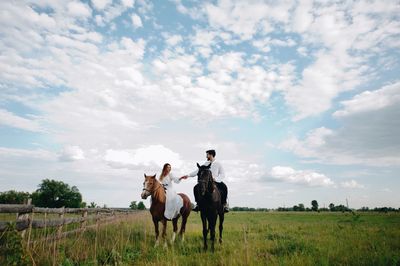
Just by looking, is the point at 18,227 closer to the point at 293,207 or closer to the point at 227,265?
the point at 227,265

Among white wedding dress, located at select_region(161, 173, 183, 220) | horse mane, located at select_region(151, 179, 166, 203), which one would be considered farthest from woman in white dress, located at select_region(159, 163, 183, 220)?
horse mane, located at select_region(151, 179, 166, 203)

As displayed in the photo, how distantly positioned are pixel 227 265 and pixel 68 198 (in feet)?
290

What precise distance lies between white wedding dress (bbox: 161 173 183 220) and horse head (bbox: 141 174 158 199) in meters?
0.82

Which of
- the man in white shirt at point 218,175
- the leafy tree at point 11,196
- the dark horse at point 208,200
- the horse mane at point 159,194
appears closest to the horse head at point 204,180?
the dark horse at point 208,200

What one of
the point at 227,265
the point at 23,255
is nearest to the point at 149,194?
the point at 227,265

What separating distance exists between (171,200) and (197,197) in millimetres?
1930

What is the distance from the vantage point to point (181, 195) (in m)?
11.5

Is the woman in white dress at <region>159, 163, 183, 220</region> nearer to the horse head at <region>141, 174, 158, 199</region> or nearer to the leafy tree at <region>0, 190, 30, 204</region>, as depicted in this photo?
the horse head at <region>141, 174, 158, 199</region>

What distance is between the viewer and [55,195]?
79.5m

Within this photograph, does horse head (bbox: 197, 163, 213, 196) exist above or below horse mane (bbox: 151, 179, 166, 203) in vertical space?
above

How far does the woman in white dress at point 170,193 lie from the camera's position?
9.88 meters

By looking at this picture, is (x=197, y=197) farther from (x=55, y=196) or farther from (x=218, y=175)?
(x=55, y=196)

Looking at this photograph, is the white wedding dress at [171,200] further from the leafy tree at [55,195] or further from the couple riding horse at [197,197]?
the leafy tree at [55,195]

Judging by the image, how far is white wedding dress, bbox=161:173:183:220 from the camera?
385 inches
